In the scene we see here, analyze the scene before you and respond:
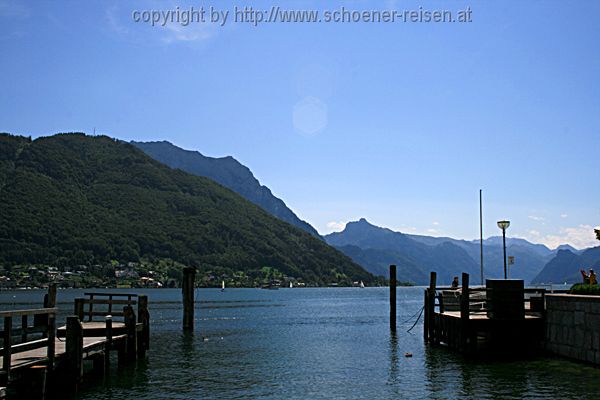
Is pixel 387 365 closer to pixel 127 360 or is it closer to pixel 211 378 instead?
pixel 211 378

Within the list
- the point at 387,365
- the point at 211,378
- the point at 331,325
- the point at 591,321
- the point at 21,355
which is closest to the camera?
the point at 21,355

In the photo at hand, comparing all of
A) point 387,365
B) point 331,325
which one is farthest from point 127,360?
point 331,325

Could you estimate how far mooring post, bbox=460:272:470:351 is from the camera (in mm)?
32125

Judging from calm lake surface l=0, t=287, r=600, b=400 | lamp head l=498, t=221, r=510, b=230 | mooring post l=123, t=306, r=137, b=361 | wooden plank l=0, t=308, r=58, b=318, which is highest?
lamp head l=498, t=221, r=510, b=230

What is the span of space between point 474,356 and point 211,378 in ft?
39.7

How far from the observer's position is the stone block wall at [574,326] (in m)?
26.9

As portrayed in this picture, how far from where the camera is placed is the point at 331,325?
67.6 metres

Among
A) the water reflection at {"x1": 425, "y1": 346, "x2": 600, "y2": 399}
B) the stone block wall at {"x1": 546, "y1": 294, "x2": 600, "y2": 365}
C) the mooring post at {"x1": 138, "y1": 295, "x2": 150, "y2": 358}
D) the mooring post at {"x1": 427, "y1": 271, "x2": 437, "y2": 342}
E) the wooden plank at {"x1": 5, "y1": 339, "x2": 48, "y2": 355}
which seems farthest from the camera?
the mooring post at {"x1": 427, "y1": 271, "x2": 437, "y2": 342}

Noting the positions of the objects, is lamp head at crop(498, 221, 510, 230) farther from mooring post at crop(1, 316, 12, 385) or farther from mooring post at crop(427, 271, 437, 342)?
mooring post at crop(1, 316, 12, 385)

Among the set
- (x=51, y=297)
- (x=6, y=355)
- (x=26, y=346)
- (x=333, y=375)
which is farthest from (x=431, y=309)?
(x=6, y=355)

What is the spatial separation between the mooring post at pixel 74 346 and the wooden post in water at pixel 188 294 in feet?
77.2

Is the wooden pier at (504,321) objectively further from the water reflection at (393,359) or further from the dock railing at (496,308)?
the water reflection at (393,359)

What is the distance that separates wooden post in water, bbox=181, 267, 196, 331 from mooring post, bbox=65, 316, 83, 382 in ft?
77.2

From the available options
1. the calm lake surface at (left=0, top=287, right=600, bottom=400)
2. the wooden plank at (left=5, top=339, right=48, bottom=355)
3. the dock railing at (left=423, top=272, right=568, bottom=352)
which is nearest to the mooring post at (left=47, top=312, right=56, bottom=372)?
the wooden plank at (left=5, top=339, right=48, bottom=355)
